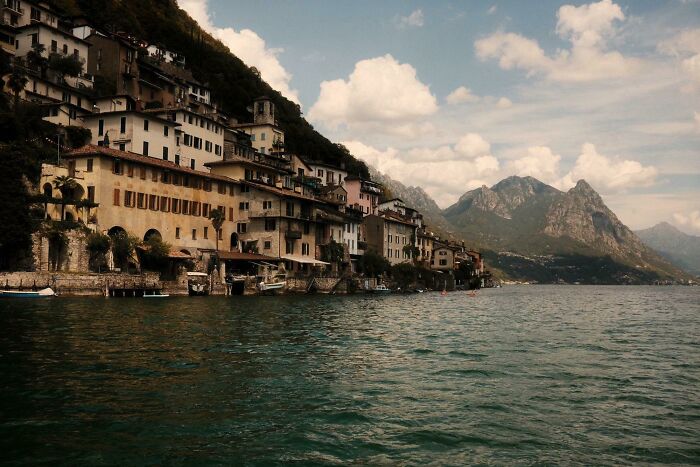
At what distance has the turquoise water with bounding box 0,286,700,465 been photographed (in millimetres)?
12219

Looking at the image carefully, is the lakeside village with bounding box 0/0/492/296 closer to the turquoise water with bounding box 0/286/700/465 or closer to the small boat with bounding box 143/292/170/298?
the small boat with bounding box 143/292/170/298

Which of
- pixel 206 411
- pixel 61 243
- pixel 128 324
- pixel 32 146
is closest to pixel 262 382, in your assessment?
pixel 206 411

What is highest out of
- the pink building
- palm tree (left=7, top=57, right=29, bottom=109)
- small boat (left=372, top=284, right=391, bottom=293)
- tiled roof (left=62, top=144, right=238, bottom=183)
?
Result: palm tree (left=7, top=57, right=29, bottom=109)

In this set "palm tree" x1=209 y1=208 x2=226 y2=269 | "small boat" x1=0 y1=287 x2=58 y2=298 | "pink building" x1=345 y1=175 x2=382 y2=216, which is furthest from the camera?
"pink building" x1=345 y1=175 x2=382 y2=216

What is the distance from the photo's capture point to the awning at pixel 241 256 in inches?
2923

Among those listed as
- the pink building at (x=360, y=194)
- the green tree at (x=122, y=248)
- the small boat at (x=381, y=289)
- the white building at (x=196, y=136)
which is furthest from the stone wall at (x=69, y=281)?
the pink building at (x=360, y=194)

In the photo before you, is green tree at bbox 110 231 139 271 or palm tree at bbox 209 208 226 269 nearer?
green tree at bbox 110 231 139 271

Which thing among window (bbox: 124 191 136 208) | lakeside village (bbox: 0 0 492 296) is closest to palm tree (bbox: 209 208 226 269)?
lakeside village (bbox: 0 0 492 296)

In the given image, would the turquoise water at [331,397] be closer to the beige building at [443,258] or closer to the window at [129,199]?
the window at [129,199]

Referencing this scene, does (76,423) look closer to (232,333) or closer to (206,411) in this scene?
(206,411)

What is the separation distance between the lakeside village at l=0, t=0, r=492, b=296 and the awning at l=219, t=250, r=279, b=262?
1.01 feet

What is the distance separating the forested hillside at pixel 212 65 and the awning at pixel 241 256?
2204 inches

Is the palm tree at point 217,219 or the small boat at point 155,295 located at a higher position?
the palm tree at point 217,219

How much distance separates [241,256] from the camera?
76.8 metres
